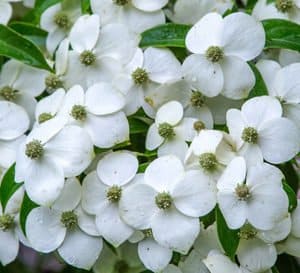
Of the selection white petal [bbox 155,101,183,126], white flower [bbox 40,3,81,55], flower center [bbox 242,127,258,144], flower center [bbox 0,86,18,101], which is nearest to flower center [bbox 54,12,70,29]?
white flower [bbox 40,3,81,55]

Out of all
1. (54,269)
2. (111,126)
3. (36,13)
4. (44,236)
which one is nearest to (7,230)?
(44,236)

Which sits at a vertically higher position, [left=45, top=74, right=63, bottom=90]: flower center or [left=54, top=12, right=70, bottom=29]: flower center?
[left=54, top=12, right=70, bottom=29]: flower center

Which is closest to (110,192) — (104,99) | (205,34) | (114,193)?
(114,193)

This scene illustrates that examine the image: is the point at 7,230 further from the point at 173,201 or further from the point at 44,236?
the point at 173,201

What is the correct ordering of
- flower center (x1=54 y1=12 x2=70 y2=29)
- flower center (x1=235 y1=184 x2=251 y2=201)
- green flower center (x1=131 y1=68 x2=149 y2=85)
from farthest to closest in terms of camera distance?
flower center (x1=54 y1=12 x2=70 y2=29), green flower center (x1=131 y1=68 x2=149 y2=85), flower center (x1=235 y1=184 x2=251 y2=201)

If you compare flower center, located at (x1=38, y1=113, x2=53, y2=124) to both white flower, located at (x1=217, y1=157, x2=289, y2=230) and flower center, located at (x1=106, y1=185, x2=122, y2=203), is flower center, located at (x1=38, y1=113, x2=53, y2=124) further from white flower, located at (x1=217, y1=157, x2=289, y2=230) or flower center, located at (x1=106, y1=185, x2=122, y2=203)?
white flower, located at (x1=217, y1=157, x2=289, y2=230)

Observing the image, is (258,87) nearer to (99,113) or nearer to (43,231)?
(99,113)
